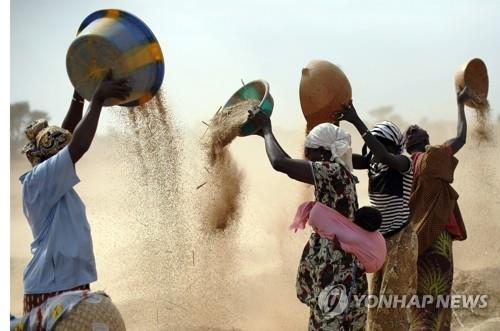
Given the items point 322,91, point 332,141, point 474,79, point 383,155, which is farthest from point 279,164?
point 474,79

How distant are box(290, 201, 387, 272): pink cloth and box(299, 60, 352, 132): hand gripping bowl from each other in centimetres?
123

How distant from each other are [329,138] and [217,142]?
1.23 meters

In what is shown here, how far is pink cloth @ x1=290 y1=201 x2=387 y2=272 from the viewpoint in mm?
3891

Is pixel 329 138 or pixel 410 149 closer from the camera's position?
pixel 329 138

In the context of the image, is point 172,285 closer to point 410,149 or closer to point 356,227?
point 410,149

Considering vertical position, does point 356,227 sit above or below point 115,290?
above

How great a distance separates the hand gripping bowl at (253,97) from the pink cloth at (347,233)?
2.61ft

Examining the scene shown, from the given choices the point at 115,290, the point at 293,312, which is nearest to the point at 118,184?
the point at 115,290

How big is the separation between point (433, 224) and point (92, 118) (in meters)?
2.82

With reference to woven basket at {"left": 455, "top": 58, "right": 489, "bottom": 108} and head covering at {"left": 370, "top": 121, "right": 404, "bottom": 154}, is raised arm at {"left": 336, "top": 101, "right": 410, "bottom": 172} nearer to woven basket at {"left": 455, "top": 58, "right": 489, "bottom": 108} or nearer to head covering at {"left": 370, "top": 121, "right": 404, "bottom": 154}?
head covering at {"left": 370, "top": 121, "right": 404, "bottom": 154}

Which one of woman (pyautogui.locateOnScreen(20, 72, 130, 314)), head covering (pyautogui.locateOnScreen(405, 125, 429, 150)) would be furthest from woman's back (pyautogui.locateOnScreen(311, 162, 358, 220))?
head covering (pyautogui.locateOnScreen(405, 125, 429, 150))

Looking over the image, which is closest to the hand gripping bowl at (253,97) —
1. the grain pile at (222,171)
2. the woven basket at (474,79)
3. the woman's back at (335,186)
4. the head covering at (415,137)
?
the grain pile at (222,171)

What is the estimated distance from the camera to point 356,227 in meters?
3.92

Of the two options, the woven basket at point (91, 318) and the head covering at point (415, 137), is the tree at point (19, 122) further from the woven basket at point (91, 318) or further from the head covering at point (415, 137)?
the woven basket at point (91, 318)
